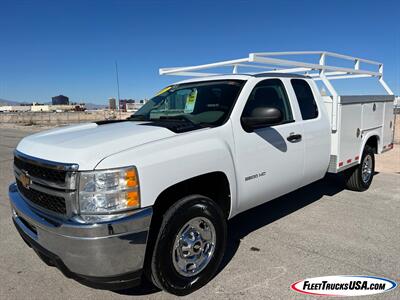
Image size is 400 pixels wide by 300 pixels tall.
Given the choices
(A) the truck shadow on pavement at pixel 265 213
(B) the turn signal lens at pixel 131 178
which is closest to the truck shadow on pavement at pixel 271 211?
(A) the truck shadow on pavement at pixel 265 213

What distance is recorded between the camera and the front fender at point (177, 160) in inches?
97.0

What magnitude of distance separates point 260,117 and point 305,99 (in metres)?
1.43

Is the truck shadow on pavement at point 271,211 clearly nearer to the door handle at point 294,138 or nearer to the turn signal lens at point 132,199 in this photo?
the door handle at point 294,138

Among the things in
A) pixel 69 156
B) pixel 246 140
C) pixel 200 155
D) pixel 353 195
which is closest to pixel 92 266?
pixel 69 156

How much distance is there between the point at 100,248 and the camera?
7.55 feet

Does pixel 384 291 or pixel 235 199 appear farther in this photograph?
pixel 235 199

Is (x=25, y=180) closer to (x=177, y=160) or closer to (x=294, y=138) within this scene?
(x=177, y=160)

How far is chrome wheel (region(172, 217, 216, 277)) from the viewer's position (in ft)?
9.35

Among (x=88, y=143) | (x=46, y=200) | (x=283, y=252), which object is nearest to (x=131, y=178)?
(x=88, y=143)

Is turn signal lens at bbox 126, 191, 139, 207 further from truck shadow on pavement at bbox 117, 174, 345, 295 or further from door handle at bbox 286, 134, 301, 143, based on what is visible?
door handle at bbox 286, 134, 301, 143

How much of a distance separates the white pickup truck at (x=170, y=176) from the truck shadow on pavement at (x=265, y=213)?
0.40 m

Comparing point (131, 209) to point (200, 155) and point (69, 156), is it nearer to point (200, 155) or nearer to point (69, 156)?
point (69, 156)

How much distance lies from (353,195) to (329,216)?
129cm

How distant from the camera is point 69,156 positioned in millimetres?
2463
